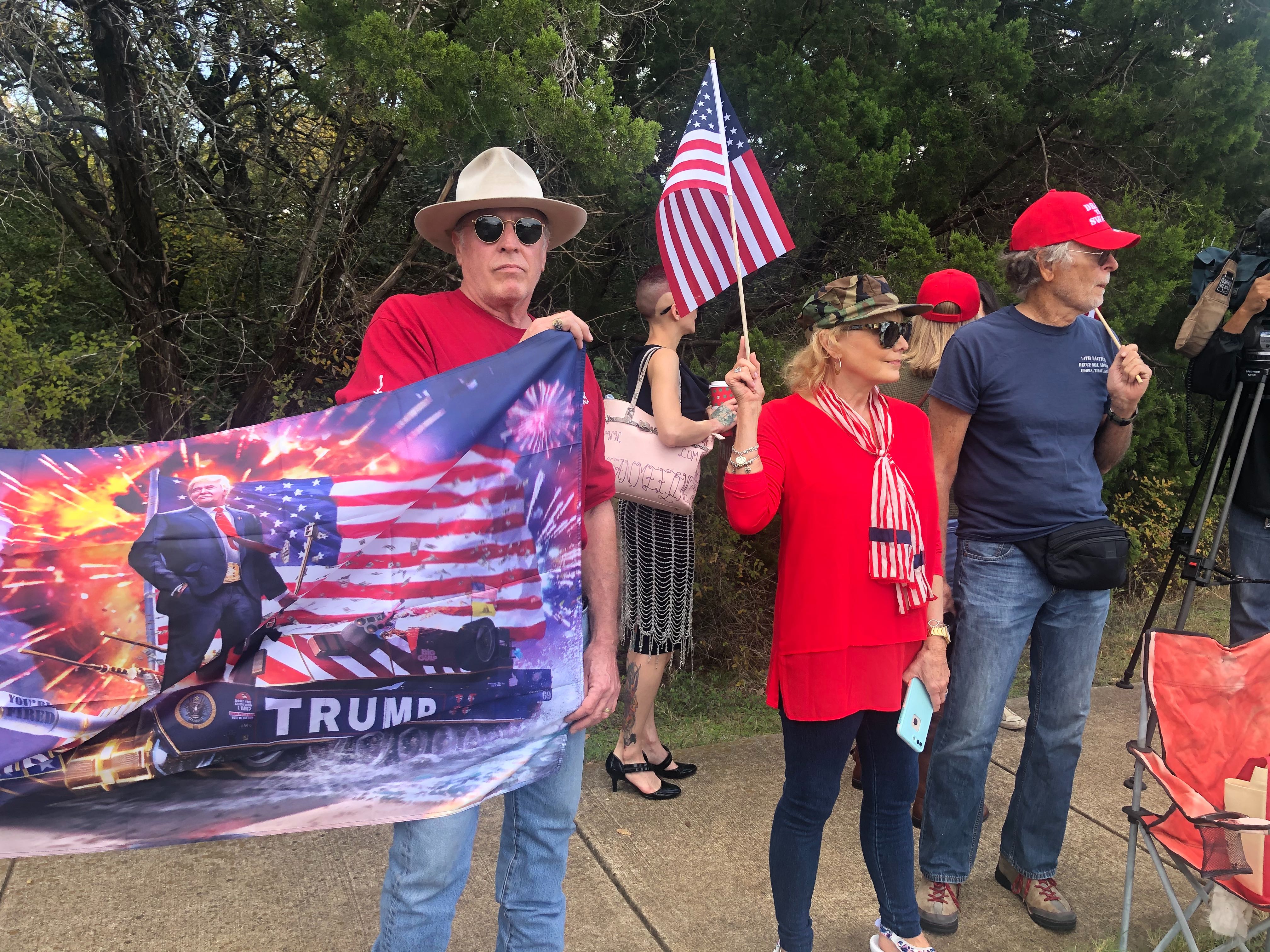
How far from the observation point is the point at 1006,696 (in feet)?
10.1

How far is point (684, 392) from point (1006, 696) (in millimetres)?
1642

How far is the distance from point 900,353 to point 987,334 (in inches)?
24.5

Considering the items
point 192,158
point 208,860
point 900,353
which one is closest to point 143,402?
point 192,158

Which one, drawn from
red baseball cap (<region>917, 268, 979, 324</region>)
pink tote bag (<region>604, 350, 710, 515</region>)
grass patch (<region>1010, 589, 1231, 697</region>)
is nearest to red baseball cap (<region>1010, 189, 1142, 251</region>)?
red baseball cap (<region>917, 268, 979, 324</region>)

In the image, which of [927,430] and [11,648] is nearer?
[11,648]

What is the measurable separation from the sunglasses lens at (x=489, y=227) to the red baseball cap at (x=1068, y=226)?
5.61ft

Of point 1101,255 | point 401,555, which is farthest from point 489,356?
point 1101,255

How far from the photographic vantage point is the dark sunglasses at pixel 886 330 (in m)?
2.54

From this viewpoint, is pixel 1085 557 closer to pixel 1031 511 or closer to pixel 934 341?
pixel 1031 511

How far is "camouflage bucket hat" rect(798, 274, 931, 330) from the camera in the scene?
252cm

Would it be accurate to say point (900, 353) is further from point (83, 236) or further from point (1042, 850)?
point (83, 236)

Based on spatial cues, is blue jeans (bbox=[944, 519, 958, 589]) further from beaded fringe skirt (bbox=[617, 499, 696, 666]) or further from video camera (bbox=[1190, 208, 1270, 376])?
video camera (bbox=[1190, 208, 1270, 376])

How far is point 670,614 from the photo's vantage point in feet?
12.9

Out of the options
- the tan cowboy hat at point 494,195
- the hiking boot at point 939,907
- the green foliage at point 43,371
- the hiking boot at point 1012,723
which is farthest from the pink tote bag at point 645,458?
the green foliage at point 43,371
